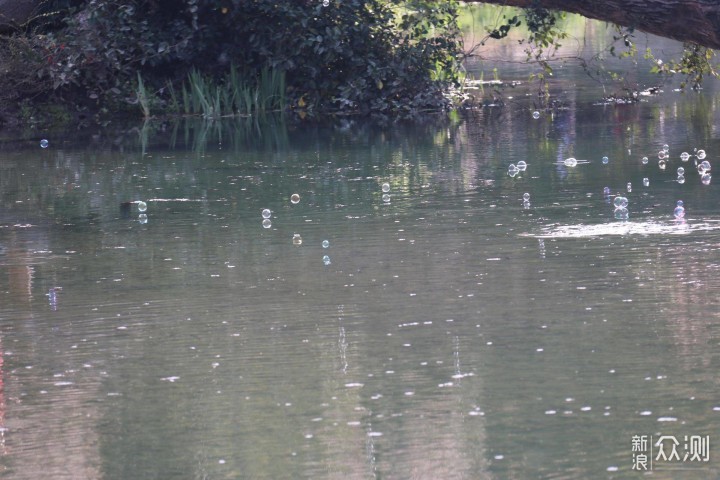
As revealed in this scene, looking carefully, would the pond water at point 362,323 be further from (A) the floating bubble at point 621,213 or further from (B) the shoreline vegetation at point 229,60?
(B) the shoreline vegetation at point 229,60

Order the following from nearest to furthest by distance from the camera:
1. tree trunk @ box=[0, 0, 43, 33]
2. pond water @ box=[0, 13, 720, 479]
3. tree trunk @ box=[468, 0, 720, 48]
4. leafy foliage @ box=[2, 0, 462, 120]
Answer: pond water @ box=[0, 13, 720, 479] < tree trunk @ box=[468, 0, 720, 48] < leafy foliage @ box=[2, 0, 462, 120] < tree trunk @ box=[0, 0, 43, 33]

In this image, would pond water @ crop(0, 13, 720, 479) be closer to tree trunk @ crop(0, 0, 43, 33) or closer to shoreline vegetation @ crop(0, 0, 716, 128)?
shoreline vegetation @ crop(0, 0, 716, 128)

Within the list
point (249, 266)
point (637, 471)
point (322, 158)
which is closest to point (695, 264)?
point (249, 266)

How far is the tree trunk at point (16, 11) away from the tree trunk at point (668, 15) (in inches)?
304

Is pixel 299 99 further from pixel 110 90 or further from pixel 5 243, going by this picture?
pixel 5 243

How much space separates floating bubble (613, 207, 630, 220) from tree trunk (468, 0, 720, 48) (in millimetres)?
4661

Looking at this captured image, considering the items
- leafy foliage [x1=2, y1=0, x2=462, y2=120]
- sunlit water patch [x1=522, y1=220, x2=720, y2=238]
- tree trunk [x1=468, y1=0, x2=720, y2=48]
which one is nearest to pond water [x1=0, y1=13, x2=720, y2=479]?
sunlit water patch [x1=522, y1=220, x2=720, y2=238]

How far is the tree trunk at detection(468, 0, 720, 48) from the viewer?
1270 cm

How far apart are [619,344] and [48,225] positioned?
4.93 m

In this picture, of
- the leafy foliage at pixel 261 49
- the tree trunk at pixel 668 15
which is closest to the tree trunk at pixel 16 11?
the leafy foliage at pixel 261 49

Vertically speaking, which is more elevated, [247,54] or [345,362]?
[247,54]

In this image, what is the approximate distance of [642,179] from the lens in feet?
33.2

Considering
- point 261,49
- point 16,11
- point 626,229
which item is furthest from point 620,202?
point 16,11

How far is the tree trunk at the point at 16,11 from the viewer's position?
693 inches
